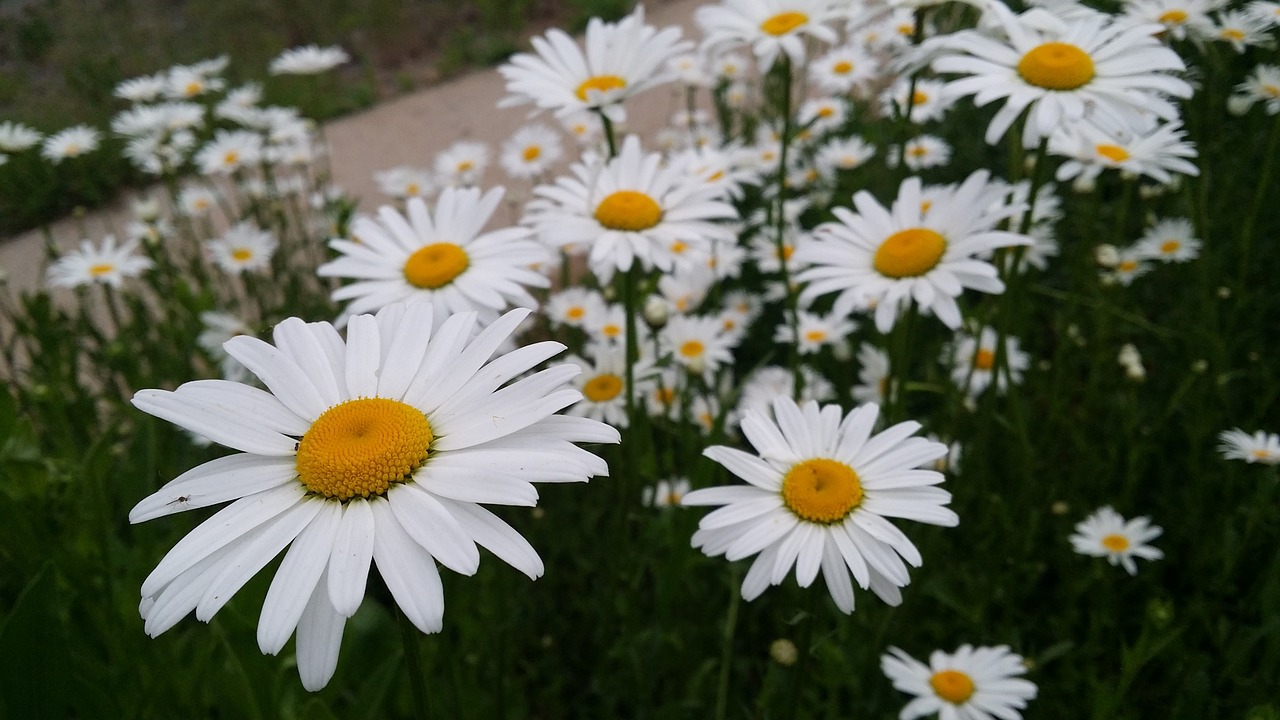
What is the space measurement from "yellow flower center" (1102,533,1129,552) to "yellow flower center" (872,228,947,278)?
2.53 feet

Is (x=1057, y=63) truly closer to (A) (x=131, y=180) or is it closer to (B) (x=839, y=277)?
(B) (x=839, y=277)

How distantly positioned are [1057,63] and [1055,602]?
4.02 ft

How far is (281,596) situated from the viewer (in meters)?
0.73

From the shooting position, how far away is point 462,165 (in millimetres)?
3170

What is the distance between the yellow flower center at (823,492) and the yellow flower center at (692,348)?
3.06 feet

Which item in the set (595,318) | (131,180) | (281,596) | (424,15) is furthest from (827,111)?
(424,15)

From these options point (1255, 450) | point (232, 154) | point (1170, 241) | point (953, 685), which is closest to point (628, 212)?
point (953, 685)

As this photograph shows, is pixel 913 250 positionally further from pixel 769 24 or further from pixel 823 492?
pixel 769 24

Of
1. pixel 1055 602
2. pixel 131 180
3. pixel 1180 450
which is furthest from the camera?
pixel 131 180

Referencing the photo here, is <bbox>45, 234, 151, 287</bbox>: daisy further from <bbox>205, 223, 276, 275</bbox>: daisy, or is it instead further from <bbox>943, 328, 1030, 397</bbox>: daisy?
<bbox>943, 328, 1030, 397</bbox>: daisy

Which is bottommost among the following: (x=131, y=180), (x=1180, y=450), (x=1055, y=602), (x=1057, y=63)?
(x=1055, y=602)

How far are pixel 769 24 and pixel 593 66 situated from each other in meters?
0.37

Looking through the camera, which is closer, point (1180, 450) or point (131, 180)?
point (1180, 450)

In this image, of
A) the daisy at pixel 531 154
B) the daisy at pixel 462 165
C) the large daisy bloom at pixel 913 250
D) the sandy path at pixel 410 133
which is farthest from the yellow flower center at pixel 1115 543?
the sandy path at pixel 410 133
